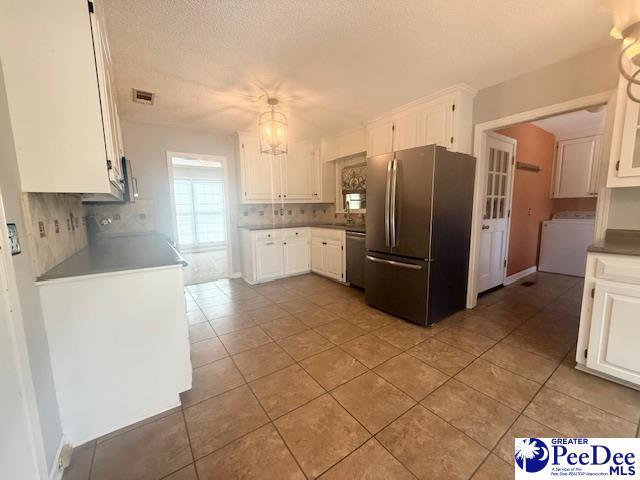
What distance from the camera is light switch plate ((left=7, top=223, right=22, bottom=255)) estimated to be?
38.9 inches

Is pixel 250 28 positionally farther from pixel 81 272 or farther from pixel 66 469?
pixel 66 469

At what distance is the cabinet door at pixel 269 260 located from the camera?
13.1ft

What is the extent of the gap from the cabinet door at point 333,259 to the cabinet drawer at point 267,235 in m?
0.79

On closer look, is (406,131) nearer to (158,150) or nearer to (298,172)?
(298,172)

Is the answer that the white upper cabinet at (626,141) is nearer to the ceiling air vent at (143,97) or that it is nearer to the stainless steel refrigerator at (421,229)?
the stainless steel refrigerator at (421,229)

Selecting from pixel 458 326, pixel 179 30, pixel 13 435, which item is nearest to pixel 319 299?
pixel 458 326

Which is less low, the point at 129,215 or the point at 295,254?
the point at 129,215

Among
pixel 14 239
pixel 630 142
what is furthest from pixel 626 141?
pixel 14 239

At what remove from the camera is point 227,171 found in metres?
4.18

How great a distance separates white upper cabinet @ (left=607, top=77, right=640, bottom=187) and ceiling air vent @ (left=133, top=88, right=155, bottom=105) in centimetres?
389

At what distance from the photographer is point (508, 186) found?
3.48 meters

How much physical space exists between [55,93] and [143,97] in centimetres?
181

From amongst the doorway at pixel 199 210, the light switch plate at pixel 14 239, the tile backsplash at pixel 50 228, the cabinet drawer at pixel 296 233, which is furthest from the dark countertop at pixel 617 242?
the doorway at pixel 199 210

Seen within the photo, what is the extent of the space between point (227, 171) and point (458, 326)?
3.89 m
